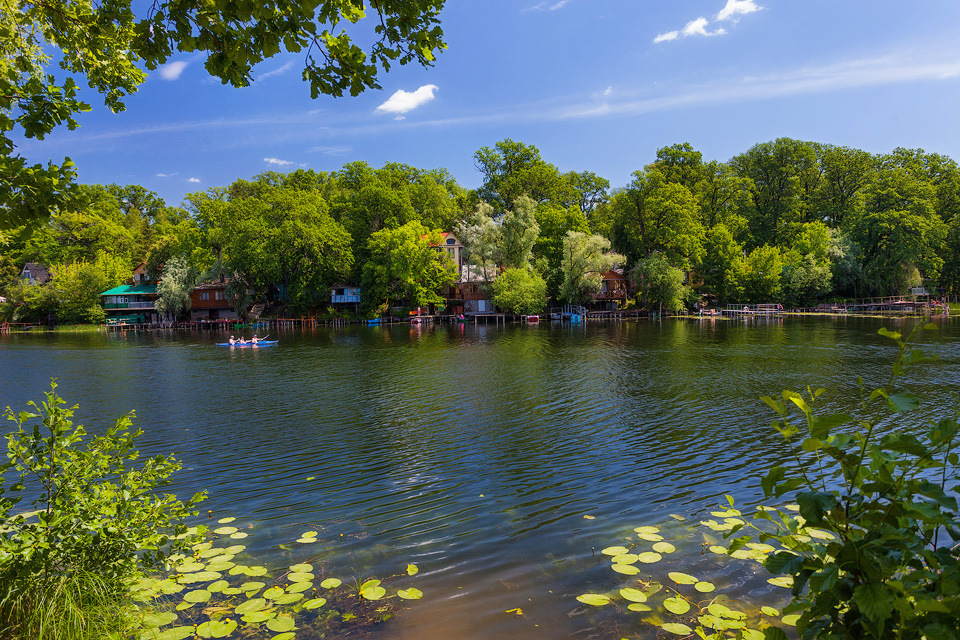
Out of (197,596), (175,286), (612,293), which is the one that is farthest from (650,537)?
(175,286)

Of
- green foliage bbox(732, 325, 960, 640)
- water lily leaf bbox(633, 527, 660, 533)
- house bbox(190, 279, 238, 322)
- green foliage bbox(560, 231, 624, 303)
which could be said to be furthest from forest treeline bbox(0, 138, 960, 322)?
green foliage bbox(732, 325, 960, 640)

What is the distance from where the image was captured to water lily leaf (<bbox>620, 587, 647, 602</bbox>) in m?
6.00

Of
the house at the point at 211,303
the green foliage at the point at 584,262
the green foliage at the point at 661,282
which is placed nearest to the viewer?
the green foliage at the point at 584,262

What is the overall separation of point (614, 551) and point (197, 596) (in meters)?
5.12

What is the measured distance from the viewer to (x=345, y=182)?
297 ft

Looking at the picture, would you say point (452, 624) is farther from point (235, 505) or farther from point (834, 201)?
point (834, 201)

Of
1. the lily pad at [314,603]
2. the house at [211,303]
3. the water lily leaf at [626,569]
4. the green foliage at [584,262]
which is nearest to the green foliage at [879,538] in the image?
the water lily leaf at [626,569]

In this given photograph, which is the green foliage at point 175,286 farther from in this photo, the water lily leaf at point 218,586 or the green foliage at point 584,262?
the water lily leaf at point 218,586

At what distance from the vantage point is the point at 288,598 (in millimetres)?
6035

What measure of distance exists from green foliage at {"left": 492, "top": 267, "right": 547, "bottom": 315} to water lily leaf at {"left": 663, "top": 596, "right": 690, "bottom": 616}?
57.6 m

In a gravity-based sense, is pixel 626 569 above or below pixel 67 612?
below

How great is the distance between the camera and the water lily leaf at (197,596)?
232 inches

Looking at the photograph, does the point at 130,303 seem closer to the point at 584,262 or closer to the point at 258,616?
the point at 584,262

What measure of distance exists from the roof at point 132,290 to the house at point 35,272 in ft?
51.0
